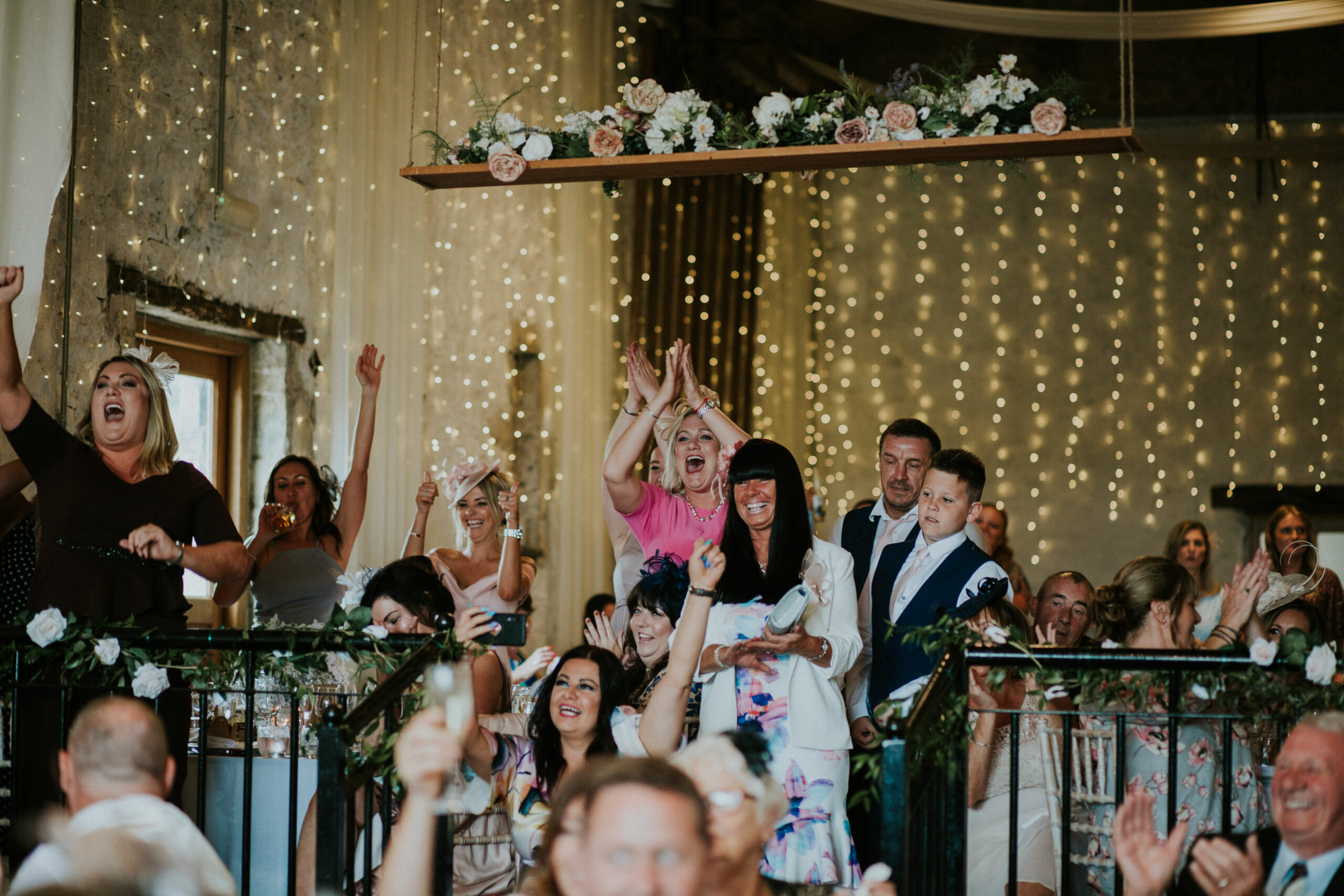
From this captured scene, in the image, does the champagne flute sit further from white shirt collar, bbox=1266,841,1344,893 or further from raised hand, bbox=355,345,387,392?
raised hand, bbox=355,345,387,392

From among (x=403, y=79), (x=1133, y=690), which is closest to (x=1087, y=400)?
(x=403, y=79)

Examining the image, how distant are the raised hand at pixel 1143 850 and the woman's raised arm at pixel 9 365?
9.51ft

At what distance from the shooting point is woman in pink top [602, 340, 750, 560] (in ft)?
14.8

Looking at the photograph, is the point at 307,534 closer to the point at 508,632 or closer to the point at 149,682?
the point at 149,682

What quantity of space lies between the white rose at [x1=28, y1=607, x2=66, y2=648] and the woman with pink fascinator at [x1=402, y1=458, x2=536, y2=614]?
1.69 m

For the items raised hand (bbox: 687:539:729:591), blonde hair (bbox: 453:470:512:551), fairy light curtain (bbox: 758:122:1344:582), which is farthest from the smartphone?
fairy light curtain (bbox: 758:122:1344:582)

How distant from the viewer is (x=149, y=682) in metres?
3.38

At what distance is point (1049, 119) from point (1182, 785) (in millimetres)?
2196

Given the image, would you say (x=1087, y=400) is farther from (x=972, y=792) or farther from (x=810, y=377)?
(x=972, y=792)

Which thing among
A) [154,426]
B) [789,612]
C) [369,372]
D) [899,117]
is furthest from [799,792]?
[369,372]

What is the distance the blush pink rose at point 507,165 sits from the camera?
4.95m

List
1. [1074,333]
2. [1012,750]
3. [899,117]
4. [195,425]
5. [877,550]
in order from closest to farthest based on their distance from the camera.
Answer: [1012,750]
[877,550]
[899,117]
[195,425]
[1074,333]

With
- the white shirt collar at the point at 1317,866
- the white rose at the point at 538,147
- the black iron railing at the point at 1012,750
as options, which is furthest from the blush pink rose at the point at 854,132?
the white shirt collar at the point at 1317,866

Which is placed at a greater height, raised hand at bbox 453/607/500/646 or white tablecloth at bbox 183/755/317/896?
raised hand at bbox 453/607/500/646
